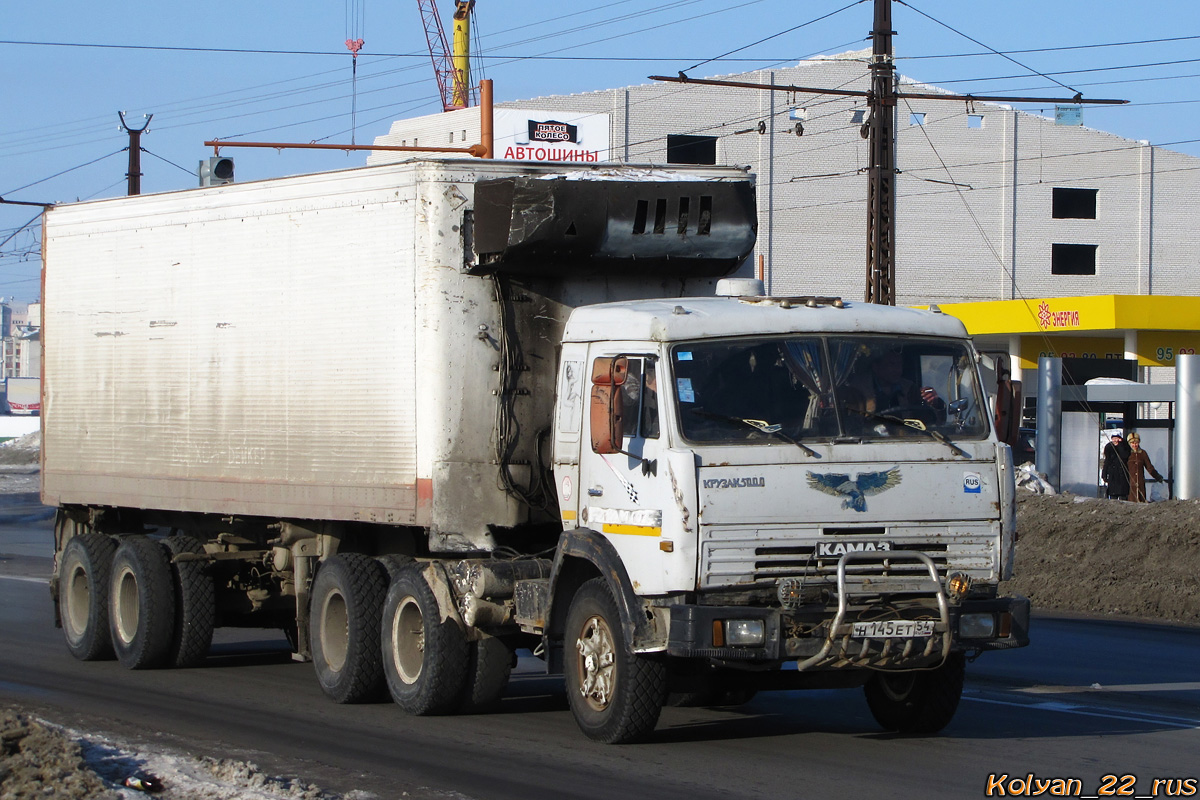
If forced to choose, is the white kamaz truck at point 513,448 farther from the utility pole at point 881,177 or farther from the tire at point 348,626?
the utility pole at point 881,177

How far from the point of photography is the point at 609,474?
8.58 metres

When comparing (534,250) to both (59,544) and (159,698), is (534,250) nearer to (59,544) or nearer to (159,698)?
(159,698)

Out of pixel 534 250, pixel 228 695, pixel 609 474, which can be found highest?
pixel 534 250

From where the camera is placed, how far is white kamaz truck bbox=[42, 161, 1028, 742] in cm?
803

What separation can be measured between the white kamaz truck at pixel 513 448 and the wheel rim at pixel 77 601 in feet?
0.12

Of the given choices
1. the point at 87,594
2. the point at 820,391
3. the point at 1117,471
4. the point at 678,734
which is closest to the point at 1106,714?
the point at 678,734

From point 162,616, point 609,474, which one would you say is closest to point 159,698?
point 162,616

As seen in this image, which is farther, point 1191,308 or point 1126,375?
point 1126,375

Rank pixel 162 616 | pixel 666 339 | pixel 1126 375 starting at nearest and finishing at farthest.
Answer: pixel 666 339, pixel 162 616, pixel 1126 375

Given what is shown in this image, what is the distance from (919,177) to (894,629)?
52885 mm

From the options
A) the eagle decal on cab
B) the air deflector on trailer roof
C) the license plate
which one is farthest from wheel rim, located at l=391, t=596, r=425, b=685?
the license plate

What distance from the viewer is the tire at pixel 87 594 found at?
13.0 meters

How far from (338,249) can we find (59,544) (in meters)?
5.72

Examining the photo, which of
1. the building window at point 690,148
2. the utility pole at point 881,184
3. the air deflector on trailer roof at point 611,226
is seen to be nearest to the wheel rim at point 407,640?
the air deflector on trailer roof at point 611,226
